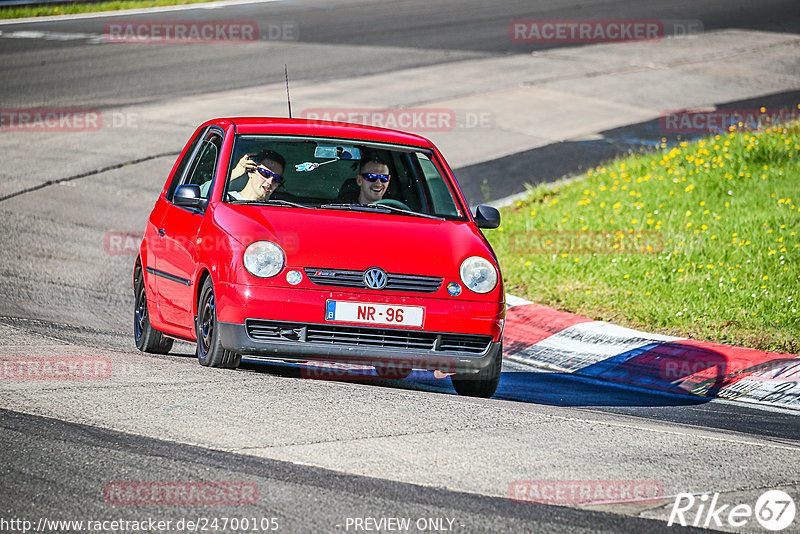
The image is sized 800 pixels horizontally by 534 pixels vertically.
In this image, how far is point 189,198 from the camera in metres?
7.56

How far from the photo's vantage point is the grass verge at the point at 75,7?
98.5 ft

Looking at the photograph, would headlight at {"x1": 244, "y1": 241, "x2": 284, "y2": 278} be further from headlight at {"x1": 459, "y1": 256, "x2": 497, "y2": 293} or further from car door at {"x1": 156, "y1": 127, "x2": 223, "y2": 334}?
headlight at {"x1": 459, "y1": 256, "x2": 497, "y2": 293}

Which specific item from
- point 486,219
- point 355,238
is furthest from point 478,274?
point 486,219

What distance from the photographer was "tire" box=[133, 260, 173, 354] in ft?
28.0

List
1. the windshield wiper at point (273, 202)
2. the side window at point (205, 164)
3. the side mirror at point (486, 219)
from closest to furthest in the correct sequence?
the windshield wiper at point (273, 202)
the side mirror at point (486, 219)
the side window at point (205, 164)

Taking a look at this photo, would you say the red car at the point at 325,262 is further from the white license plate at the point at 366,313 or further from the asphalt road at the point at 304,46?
the asphalt road at the point at 304,46

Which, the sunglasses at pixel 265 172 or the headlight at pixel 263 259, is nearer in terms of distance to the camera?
the headlight at pixel 263 259

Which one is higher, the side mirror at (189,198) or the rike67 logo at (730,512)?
the side mirror at (189,198)

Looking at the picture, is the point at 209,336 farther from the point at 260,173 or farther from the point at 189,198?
the point at 260,173

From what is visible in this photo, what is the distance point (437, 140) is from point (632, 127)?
3.38 meters

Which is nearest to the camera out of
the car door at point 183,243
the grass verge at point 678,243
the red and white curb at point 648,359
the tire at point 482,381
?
the tire at point 482,381

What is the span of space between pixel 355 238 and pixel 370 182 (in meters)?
1.03

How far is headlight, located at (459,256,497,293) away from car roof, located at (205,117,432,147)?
1.44 metres

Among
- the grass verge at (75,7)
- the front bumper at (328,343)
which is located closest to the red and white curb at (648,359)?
the front bumper at (328,343)
